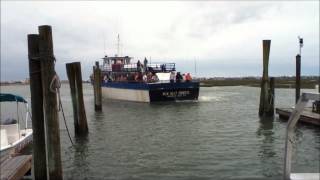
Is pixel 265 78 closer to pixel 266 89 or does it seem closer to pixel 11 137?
pixel 266 89

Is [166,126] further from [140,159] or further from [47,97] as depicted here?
[47,97]

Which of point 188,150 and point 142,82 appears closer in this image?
point 188,150

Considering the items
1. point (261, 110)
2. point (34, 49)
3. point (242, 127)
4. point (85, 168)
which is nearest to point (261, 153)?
point (85, 168)

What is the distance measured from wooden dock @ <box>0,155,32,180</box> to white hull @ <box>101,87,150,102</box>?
110 feet

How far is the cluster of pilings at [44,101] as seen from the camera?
9.73 meters

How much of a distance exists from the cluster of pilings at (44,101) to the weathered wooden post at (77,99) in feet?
39.5

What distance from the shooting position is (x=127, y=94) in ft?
169

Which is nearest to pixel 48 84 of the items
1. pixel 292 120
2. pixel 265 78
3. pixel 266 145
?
pixel 292 120

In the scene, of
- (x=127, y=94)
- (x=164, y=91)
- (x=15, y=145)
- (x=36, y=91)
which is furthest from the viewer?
(x=127, y=94)

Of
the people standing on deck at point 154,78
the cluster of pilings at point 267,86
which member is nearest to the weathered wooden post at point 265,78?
the cluster of pilings at point 267,86

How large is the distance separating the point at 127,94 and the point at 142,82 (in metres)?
3.84

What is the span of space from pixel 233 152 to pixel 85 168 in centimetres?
565

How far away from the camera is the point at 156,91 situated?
46.2m

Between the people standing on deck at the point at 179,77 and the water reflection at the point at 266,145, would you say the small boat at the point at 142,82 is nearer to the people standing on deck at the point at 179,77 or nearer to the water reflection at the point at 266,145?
the people standing on deck at the point at 179,77
